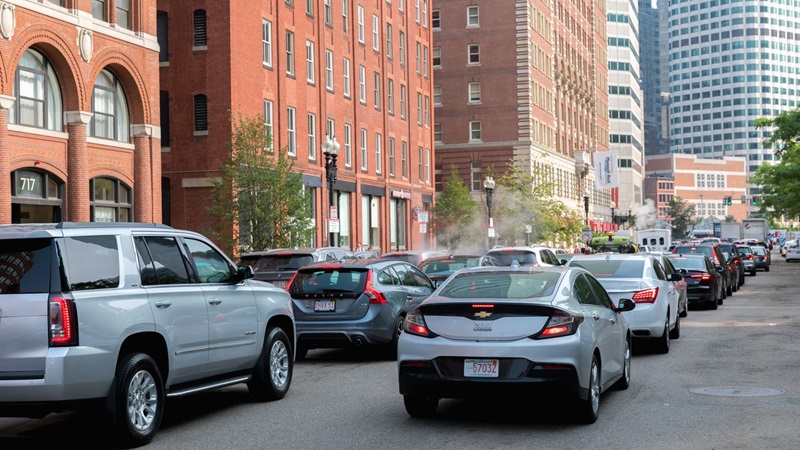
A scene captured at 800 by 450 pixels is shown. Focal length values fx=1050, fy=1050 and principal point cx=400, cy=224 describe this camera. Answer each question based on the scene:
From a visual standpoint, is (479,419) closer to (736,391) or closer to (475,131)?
(736,391)

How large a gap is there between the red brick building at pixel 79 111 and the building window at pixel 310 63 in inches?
475

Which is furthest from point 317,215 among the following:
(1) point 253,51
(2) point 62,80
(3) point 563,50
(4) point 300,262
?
(3) point 563,50

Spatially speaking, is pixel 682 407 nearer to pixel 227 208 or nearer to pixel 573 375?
pixel 573 375

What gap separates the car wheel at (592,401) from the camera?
32.2 ft

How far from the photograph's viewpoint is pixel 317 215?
4766 centimetres

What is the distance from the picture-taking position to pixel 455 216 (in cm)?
6481

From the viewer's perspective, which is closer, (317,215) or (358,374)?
(358,374)

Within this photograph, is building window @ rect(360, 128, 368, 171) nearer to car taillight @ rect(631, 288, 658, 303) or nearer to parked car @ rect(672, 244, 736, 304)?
parked car @ rect(672, 244, 736, 304)

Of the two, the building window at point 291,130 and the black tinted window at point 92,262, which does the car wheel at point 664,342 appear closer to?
the black tinted window at point 92,262

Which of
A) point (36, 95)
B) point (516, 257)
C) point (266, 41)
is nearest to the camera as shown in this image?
point (516, 257)

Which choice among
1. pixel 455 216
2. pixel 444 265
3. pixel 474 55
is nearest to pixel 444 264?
pixel 444 265

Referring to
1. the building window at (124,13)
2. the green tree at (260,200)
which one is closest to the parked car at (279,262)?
the green tree at (260,200)

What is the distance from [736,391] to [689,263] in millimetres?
16050

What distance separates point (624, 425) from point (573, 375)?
0.93 m
